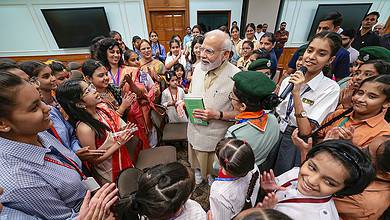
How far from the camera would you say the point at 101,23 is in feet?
18.7

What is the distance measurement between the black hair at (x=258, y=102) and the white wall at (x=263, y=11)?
18.6ft

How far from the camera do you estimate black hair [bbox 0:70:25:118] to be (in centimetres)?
65

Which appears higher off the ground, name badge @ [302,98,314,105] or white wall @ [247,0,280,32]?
white wall @ [247,0,280,32]

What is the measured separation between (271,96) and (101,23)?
6673mm

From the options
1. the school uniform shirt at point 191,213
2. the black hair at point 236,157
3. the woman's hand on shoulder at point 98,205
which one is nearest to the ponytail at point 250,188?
the black hair at point 236,157

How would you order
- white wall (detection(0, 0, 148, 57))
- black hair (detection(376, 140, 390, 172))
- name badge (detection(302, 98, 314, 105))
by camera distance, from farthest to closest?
white wall (detection(0, 0, 148, 57)), name badge (detection(302, 98, 314, 105)), black hair (detection(376, 140, 390, 172))

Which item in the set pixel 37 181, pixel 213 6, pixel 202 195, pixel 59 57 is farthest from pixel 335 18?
pixel 59 57

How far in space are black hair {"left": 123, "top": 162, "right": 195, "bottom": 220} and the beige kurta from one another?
77 centimetres

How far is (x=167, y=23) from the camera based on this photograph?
19.3ft

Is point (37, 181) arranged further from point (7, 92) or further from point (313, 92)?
point (313, 92)

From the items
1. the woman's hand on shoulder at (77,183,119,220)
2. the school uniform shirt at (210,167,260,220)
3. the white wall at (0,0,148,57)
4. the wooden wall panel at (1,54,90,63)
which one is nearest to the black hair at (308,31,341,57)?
the school uniform shirt at (210,167,260,220)

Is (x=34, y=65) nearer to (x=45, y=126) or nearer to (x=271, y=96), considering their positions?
(x=45, y=126)

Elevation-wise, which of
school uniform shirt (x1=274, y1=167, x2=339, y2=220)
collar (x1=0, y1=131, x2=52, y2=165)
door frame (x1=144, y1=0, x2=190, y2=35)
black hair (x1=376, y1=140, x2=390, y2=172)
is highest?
door frame (x1=144, y1=0, x2=190, y2=35)

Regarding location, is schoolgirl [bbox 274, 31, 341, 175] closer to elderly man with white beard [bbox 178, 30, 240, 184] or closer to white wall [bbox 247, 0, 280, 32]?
elderly man with white beard [bbox 178, 30, 240, 184]
